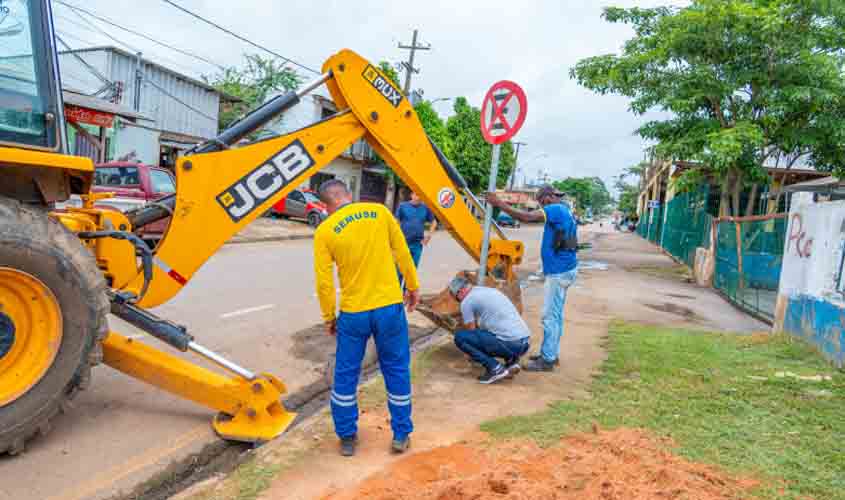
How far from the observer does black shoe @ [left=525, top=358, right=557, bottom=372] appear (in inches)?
239

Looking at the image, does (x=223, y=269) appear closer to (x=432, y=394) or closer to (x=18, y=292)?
(x=432, y=394)

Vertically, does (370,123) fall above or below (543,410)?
above

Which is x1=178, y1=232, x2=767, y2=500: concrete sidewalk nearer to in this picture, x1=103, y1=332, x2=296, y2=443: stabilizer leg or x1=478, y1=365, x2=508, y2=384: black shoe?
x1=478, y1=365, x2=508, y2=384: black shoe

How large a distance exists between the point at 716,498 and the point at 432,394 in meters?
2.42

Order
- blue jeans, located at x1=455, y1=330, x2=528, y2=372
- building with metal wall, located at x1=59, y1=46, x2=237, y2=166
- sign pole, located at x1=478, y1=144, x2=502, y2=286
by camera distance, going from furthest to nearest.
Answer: building with metal wall, located at x1=59, y1=46, x2=237, y2=166
sign pole, located at x1=478, y1=144, x2=502, y2=286
blue jeans, located at x1=455, y1=330, x2=528, y2=372

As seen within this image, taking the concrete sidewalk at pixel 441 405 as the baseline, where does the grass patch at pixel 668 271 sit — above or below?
above

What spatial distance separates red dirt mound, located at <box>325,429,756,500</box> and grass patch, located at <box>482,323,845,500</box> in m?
0.24

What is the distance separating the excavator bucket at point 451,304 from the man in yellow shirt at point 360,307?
2.11 m

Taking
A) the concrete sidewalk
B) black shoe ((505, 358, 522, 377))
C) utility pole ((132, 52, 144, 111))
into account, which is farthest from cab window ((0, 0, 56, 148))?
utility pole ((132, 52, 144, 111))

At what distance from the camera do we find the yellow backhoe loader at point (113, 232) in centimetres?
345

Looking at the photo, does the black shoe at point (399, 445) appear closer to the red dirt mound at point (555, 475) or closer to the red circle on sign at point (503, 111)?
the red dirt mound at point (555, 475)

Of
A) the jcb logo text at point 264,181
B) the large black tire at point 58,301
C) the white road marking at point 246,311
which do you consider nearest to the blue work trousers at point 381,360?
the jcb logo text at point 264,181

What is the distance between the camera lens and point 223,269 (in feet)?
36.1

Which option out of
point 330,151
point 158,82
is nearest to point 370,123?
point 330,151
